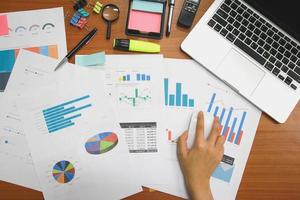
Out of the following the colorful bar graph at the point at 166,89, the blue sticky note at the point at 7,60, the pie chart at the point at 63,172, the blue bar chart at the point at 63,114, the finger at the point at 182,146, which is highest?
the blue sticky note at the point at 7,60

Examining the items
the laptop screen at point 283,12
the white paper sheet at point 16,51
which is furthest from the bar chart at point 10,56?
the laptop screen at point 283,12

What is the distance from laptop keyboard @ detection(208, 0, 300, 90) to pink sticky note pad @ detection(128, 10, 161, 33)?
15 centimetres

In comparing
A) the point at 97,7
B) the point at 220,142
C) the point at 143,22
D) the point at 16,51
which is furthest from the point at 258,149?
the point at 16,51

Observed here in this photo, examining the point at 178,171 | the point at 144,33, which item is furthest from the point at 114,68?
the point at 178,171

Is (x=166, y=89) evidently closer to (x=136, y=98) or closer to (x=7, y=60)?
(x=136, y=98)

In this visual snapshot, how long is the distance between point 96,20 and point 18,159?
42 cm

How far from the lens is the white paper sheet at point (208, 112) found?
0.87 meters

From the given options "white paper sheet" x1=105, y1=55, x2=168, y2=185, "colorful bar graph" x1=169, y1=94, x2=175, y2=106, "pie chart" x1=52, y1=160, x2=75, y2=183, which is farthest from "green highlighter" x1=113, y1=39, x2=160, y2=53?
"pie chart" x1=52, y1=160, x2=75, y2=183

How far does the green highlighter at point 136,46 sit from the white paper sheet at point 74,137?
0.09 metres

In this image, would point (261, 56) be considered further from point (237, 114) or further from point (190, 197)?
point (190, 197)

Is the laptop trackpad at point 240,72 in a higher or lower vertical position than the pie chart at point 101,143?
higher

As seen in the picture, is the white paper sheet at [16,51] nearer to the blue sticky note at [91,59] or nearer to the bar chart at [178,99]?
the blue sticky note at [91,59]

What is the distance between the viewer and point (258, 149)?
0.89 m

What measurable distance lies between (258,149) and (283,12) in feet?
1.19
